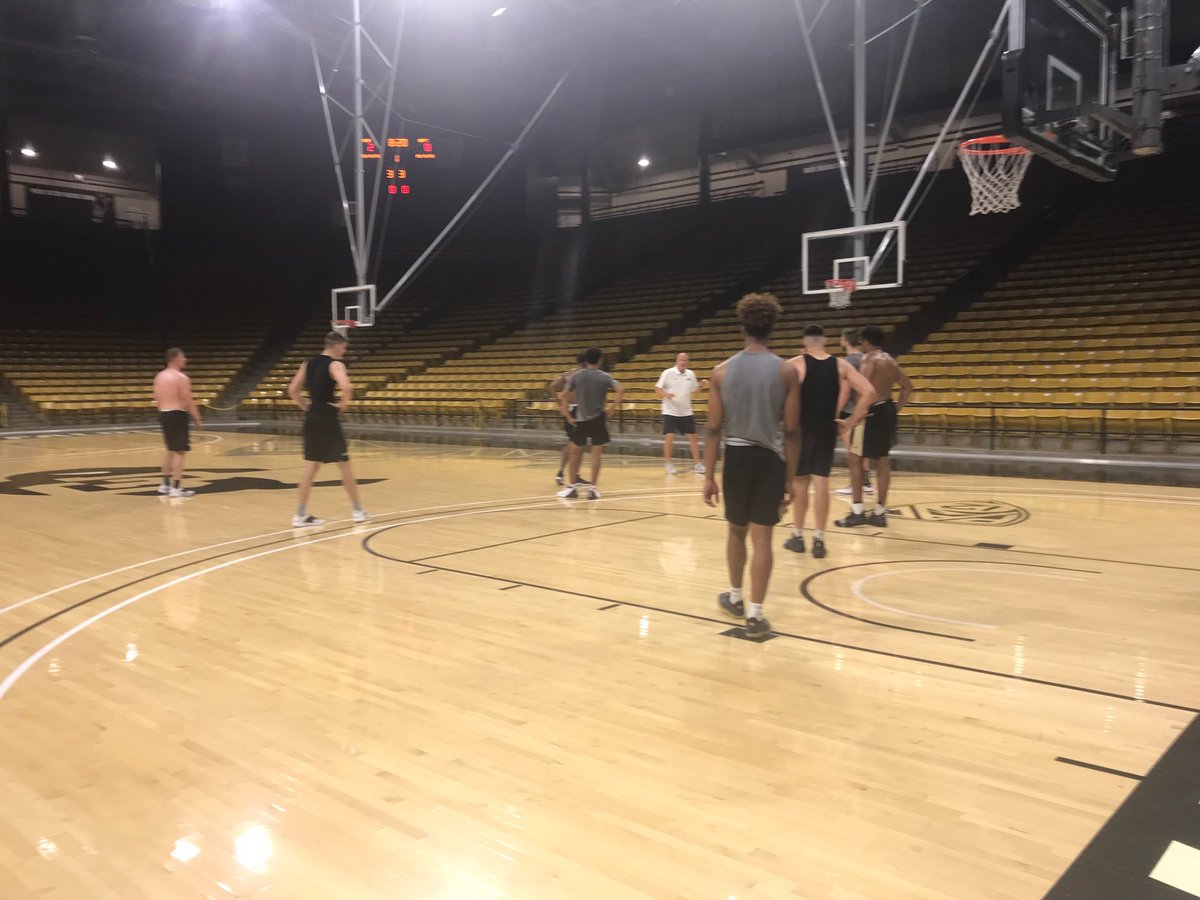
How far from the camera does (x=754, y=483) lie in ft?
13.3

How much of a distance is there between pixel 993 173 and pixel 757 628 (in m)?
11.9

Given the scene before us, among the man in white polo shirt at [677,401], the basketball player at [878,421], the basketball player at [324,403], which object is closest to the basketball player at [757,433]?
the basketball player at [878,421]

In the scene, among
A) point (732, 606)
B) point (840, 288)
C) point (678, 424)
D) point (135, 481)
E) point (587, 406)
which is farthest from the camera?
point (840, 288)

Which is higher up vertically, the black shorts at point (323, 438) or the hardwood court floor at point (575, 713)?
the black shorts at point (323, 438)

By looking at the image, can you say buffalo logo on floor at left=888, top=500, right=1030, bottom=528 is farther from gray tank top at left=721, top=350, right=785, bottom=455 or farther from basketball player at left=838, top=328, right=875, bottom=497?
gray tank top at left=721, top=350, right=785, bottom=455

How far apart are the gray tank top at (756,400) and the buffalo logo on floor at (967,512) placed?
3775 millimetres

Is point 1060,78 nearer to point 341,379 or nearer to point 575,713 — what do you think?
point 341,379

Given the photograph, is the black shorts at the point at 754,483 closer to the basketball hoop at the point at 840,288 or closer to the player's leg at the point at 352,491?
the player's leg at the point at 352,491

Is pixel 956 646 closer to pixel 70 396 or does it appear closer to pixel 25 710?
pixel 25 710

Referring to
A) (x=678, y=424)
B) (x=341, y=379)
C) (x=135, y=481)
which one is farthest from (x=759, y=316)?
(x=135, y=481)

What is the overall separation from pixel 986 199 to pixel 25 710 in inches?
573

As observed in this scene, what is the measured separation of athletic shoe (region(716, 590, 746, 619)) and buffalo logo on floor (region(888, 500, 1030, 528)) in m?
3.35

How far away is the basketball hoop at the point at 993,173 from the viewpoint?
13078mm

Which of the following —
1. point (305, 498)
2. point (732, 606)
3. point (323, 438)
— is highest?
point (323, 438)
